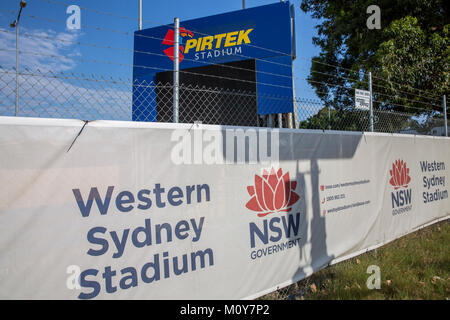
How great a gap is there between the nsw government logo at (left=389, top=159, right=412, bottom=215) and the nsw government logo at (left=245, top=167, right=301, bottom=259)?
2.46 m

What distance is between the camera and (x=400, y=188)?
206 inches

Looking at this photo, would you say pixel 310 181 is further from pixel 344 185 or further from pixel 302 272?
pixel 302 272

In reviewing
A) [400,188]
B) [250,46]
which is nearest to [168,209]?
[400,188]

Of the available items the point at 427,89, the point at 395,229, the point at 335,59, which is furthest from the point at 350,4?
the point at 395,229

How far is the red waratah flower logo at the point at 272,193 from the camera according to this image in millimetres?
3160

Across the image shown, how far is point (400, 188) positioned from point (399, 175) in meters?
0.22

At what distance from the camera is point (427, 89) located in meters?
11.1

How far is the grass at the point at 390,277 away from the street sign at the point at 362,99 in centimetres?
219

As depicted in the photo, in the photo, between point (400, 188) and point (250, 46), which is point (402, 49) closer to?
point (250, 46)

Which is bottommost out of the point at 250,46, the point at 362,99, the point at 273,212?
the point at 273,212

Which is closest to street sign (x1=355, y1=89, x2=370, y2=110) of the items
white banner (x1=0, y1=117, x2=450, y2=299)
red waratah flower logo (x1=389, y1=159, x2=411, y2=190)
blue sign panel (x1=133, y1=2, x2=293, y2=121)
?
white banner (x1=0, y1=117, x2=450, y2=299)

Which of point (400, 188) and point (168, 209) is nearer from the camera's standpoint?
point (168, 209)

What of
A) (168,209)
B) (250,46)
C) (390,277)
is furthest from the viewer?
(250,46)

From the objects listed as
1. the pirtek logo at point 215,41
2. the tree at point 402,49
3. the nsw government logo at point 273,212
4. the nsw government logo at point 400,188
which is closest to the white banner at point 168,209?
the nsw government logo at point 273,212
